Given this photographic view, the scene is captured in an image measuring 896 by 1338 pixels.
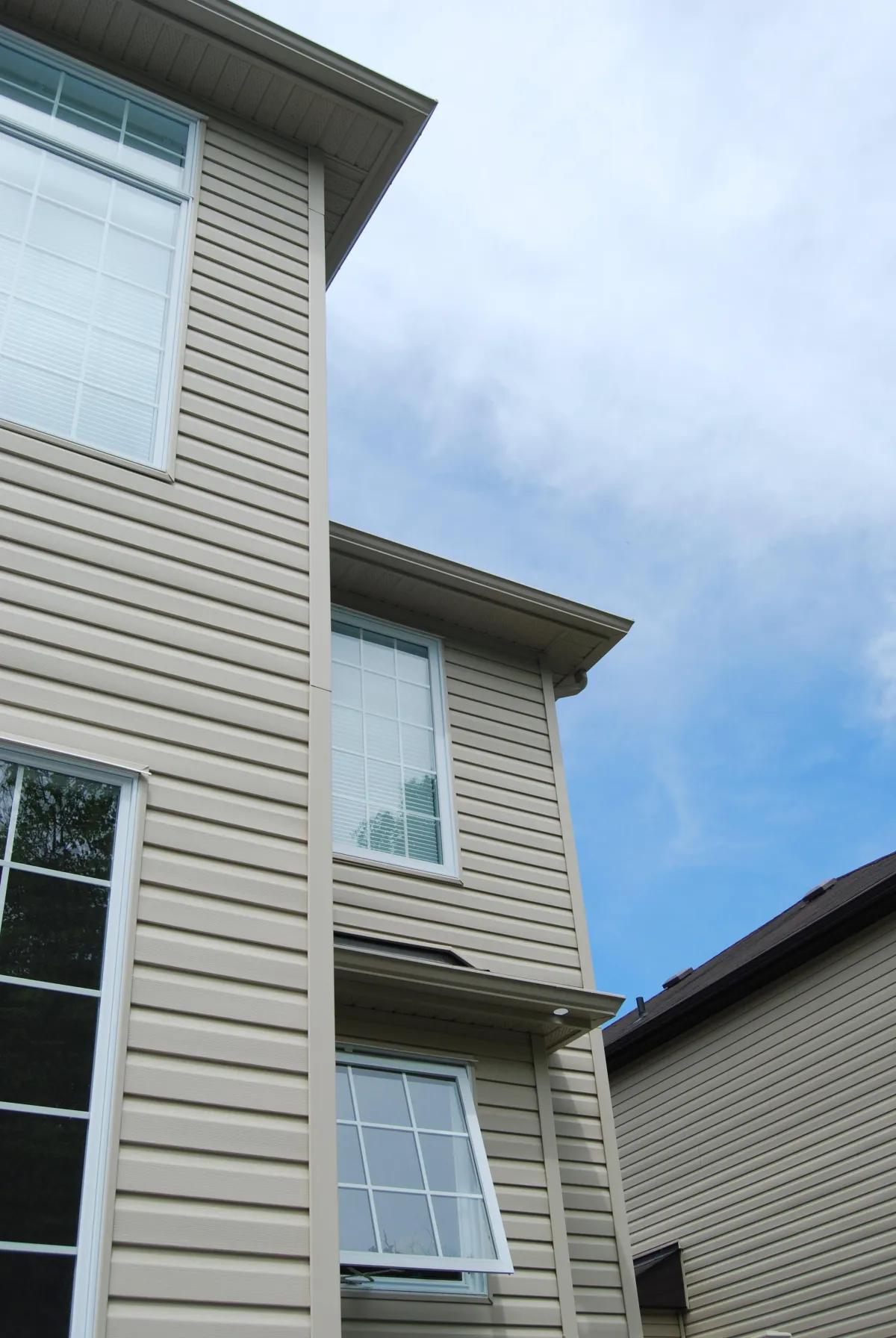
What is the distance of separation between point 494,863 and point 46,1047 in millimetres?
4603

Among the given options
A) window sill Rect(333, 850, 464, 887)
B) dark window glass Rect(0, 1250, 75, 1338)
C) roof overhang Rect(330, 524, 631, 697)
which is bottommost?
dark window glass Rect(0, 1250, 75, 1338)

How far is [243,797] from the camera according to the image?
4.63 metres

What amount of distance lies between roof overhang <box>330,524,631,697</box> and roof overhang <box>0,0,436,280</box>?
234cm

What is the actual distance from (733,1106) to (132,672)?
31.4 feet

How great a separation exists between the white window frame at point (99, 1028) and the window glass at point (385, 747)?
3.29 metres

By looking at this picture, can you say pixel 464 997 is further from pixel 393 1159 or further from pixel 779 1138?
pixel 779 1138

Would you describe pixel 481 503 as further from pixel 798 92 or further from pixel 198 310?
pixel 198 310

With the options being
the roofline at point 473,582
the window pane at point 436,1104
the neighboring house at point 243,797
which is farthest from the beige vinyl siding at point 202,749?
the window pane at point 436,1104

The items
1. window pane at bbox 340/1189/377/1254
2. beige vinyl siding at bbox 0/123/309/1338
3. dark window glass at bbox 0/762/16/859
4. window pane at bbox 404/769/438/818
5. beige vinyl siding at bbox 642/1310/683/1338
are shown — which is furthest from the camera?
beige vinyl siding at bbox 642/1310/683/1338

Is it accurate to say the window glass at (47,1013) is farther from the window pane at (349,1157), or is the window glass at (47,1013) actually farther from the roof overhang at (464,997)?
the window pane at (349,1157)

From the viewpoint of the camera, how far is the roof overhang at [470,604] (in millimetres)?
8609

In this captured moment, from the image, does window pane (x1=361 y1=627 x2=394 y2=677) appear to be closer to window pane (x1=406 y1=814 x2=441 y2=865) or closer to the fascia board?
the fascia board

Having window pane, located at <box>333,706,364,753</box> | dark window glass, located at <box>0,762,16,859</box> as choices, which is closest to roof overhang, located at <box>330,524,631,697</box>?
window pane, located at <box>333,706,364,753</box>

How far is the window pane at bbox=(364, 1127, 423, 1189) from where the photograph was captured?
20.0ft
